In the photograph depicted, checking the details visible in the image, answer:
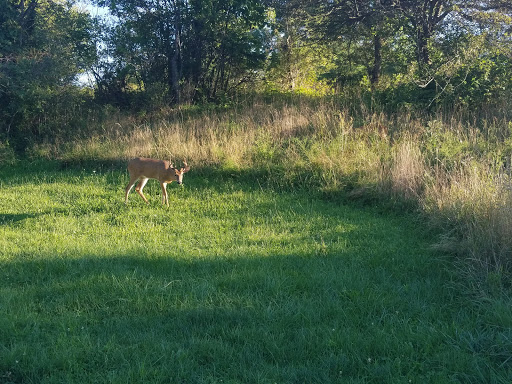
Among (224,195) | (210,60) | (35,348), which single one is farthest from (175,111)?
(35,348)

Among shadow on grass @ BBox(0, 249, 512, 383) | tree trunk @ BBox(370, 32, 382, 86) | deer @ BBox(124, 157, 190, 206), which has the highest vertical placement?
tree trunk @ BBox(370, 32, 382, 86)

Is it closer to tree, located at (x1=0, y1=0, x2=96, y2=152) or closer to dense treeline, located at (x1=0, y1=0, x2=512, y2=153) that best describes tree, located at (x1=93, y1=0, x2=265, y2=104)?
dense treeline, located at (x1=0, y1=0, x2=512, y2=153)

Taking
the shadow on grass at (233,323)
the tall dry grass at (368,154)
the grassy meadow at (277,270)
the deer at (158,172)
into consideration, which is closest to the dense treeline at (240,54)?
the tall dry grass at (368,154)

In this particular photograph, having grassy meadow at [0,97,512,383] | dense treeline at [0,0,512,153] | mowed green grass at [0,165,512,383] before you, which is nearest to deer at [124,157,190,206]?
grassy meadow at [0,97,512,383]

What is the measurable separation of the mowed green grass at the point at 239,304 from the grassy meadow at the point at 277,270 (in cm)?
2

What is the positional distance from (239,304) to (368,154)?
619cm

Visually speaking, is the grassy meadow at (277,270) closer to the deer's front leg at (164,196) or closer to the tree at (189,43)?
the deer's front leg at (164,196)

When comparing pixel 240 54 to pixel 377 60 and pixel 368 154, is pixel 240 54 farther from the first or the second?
pixel 368 154

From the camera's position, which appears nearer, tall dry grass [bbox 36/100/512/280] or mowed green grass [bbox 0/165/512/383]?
mowed green grass [bbox 0/165/512/383]

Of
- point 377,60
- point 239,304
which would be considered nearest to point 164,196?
point 239,304

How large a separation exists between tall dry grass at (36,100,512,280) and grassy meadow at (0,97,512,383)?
5 cm

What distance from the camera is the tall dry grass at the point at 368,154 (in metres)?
5.81

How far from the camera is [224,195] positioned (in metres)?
9.20

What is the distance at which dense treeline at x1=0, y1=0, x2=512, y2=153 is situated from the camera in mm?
13633
